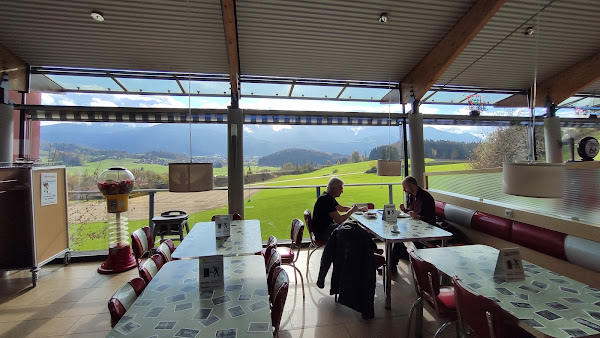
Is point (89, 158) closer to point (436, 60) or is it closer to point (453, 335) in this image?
point (453, 335)

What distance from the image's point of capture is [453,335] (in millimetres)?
2328

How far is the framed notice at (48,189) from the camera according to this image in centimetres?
386

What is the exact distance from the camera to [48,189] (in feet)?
13.0

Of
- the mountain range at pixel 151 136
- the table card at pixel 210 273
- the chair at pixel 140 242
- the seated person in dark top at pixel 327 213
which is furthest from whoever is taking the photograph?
the mountain range at pixel 151 136

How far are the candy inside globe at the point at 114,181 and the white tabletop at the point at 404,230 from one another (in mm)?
3397

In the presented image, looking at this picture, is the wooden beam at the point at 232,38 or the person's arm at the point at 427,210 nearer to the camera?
the wooden beam at the point at 232,38

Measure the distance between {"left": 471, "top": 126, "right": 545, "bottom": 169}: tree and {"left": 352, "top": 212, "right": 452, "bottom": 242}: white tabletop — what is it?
4414mm

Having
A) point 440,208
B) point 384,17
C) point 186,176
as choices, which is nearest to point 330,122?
point 384,17

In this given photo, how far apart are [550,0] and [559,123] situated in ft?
12.5

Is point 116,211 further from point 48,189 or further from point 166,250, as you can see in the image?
point 166,250

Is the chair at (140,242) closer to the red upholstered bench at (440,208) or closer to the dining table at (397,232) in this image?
the dining table at (397,232)

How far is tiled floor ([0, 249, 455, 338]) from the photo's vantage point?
2477mm

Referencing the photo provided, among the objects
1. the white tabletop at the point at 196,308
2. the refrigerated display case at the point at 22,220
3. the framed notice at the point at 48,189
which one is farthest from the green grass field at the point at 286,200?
the white tabletop at the point at 196,308

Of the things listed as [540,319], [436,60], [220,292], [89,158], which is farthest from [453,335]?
[89,158]
